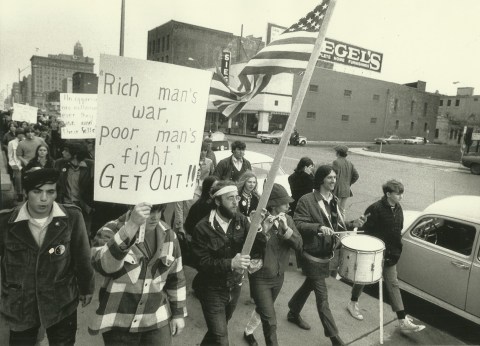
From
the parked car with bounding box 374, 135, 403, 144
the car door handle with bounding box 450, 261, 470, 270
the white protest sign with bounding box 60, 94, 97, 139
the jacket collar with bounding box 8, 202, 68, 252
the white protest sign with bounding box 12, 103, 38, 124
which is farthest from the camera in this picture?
the parked car with bounding box 374, 135, 403, 144

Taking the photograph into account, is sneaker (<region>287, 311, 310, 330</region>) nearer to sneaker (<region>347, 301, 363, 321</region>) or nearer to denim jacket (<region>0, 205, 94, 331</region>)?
sneaker (<region>347, 301, 363, 321</region>)

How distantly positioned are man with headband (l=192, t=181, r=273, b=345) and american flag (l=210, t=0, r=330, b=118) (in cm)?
137

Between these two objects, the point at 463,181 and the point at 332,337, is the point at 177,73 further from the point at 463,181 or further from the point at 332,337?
the point at 463,181

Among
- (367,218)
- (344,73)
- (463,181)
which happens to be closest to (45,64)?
(344,73)

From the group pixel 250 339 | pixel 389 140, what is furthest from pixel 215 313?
pixel 389 140

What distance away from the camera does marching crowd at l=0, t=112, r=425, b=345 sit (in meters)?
2.41

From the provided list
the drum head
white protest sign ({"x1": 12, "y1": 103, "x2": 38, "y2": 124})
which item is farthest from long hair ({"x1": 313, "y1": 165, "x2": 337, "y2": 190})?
white protest sign ({"x1": 12, "y1": 103, "x2": 38, "y2": 124})

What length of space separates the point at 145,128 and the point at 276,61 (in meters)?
1.96

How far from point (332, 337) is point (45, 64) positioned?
10244 centimetres

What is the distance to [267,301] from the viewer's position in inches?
137

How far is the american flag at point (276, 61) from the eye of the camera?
358 centimetres

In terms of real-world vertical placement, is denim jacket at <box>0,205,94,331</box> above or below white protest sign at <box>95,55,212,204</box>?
below

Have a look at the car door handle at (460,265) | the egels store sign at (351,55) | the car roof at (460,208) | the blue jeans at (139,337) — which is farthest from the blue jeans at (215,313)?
the egels store sign at (351,55)

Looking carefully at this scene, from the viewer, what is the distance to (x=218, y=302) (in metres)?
3.13
